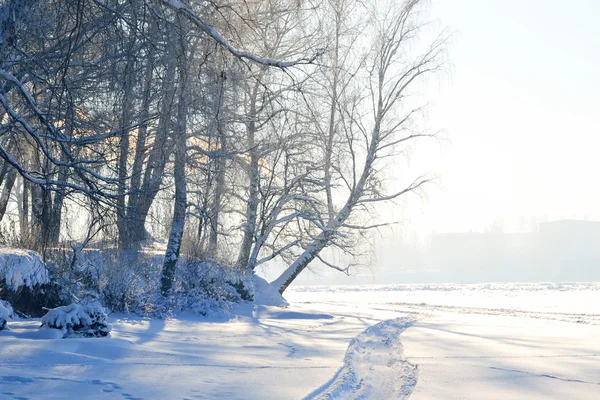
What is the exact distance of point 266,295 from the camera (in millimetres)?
16516

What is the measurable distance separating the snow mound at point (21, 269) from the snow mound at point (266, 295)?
724 cm

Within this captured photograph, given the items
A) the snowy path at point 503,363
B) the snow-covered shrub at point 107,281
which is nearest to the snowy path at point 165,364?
the snowy path at point 503,363

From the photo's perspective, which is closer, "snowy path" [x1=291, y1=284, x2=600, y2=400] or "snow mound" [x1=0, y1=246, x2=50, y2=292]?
"snowy path" [x1=291, y1=284, x2=600, y2=400]

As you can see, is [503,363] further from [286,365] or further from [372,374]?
[286,365]

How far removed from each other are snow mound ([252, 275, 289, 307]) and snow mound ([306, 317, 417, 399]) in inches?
298

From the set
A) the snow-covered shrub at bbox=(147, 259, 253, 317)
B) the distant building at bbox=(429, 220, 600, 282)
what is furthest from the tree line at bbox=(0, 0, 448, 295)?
the distant building at bbox=(429, 220, 600, 282)

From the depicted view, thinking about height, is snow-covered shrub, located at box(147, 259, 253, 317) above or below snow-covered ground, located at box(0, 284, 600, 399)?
above

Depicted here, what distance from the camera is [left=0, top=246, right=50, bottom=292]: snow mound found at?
28.1 ft

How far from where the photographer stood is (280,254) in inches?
747

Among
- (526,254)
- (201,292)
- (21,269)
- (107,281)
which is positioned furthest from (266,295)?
(526,254)

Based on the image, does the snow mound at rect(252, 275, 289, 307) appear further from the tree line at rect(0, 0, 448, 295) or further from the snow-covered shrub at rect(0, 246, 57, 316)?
the snow-covered shrub at rect(0, 246, 57, 316)

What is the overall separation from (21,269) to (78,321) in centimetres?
291

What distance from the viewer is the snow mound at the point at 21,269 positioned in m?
8.56

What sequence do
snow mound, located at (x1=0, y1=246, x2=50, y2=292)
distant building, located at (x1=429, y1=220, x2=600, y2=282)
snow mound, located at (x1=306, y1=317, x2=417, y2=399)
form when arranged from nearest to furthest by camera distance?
snow mound, located at (x1=306, y1=317, x2=417, y2=399) → snow mound, located at (x1=0, y1=246, x2=50, y2=292) → distant building, located at (x1=429, y1=220, x2=600, y2=282)
